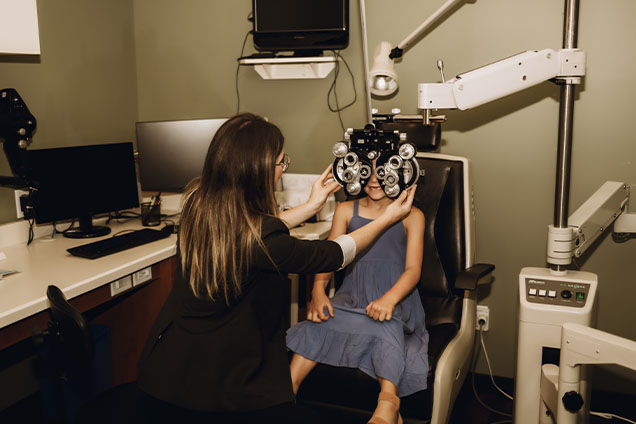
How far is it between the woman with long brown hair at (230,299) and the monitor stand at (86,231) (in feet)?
3.39

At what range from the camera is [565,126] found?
192 cm

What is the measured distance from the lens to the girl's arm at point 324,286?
1.91 meters

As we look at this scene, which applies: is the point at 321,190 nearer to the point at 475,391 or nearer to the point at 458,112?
the point at 458,112

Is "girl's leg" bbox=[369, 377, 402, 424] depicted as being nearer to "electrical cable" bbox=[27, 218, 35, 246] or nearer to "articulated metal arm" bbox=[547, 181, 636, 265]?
"articulated metal arm" bbox=[547, 181, 636, 265]

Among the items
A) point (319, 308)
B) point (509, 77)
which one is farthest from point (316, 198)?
point (509, 77)

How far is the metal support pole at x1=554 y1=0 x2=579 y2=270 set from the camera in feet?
6.05

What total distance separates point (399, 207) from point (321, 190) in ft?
0.87

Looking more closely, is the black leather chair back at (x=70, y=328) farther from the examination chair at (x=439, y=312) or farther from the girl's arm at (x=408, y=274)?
the girl's arm at (x=408, y=274)

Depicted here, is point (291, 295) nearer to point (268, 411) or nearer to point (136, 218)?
point (136, 218)

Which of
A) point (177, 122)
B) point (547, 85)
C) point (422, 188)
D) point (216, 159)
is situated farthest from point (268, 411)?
point (547, 85)

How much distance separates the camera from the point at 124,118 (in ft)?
9.91

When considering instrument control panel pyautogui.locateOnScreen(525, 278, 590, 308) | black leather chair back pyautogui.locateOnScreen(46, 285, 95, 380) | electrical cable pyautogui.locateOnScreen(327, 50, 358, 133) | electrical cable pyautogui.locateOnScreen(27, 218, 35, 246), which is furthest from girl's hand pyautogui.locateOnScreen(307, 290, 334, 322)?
electrical cable pyautogui.locateOnScreen(27, 218, 35, 246)

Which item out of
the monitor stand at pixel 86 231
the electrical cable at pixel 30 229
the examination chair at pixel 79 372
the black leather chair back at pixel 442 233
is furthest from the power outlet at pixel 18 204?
the black leather chair back at pixel 442 233

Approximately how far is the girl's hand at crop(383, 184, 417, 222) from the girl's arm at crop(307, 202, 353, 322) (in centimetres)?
39
